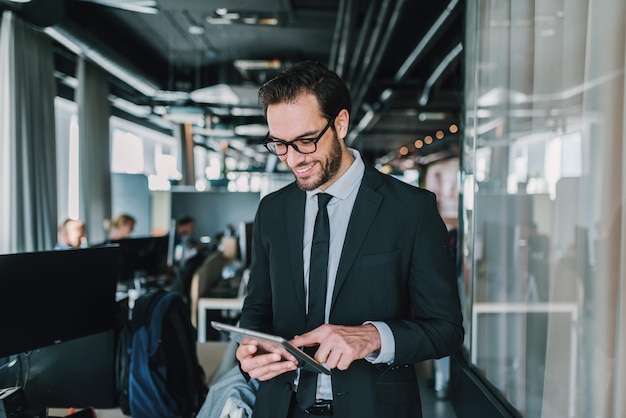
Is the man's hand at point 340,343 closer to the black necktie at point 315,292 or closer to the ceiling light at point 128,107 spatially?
the black necktie at point 315,292

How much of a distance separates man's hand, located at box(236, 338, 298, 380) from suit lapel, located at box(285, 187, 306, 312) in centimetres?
24

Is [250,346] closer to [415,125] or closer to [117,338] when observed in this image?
[117,338]

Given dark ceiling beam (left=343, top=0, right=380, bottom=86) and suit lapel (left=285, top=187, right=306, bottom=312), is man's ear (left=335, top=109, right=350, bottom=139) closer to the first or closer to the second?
suit lapel (left=285, top=187, right=306, bottom=312)

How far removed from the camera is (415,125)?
657 inches

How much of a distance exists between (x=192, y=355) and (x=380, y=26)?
153 inches

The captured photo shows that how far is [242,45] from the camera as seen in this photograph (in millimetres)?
8617

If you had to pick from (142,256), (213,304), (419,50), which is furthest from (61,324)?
(419,50)

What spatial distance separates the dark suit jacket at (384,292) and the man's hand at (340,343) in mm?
123

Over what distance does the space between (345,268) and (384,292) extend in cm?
13

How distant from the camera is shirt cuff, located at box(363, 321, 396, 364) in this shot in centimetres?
128

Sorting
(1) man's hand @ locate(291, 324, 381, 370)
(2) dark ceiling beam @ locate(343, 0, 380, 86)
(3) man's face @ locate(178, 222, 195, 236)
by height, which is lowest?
(3) man's face @ locate(178, 222, 195, 236)

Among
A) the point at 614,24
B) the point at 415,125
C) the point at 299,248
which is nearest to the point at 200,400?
the point at 299,248

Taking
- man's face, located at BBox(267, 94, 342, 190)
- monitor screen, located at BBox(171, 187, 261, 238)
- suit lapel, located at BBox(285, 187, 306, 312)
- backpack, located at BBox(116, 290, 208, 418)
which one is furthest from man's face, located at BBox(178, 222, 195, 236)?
man's face, located at BBox(267, 94, 342, 190)

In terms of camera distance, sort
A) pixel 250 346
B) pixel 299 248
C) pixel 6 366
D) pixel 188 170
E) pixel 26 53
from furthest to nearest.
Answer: pixel 188 170
pixel 26 53
pixel 6 366
pixel 299 248
pixel 250 346
